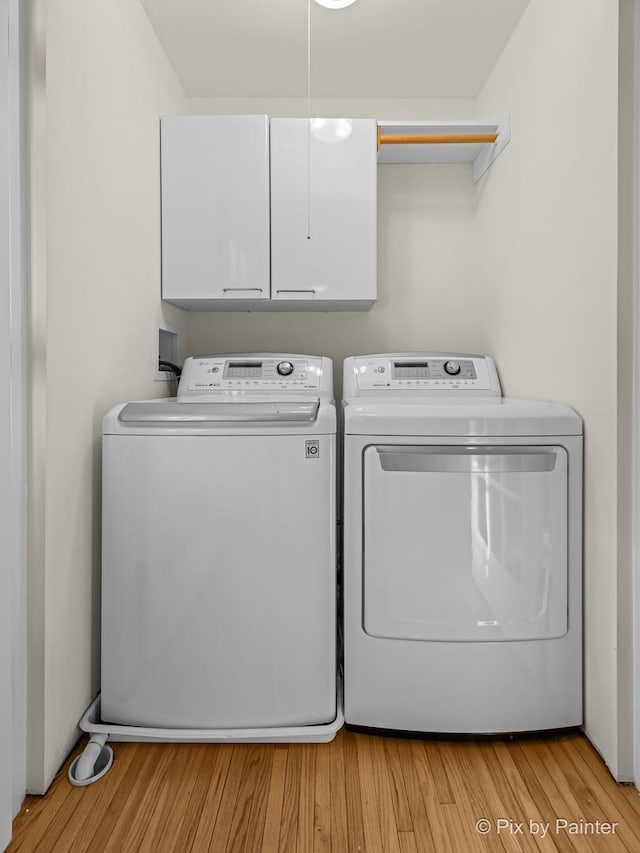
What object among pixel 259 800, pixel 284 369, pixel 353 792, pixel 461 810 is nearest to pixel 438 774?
pixel 461 810

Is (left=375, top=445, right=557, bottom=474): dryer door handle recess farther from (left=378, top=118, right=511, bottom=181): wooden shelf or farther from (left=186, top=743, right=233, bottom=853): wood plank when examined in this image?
(left=378, top=118, right=511, bottom=181): wooden shelf

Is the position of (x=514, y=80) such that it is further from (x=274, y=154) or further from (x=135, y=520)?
(x=135, y=520)

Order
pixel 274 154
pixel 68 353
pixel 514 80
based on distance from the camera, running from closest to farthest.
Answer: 1. pixel 68 353
2. pixel 514 80
3. pixel 274 154

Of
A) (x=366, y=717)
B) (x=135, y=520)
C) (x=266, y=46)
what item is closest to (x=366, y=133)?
(x=266, y=46)

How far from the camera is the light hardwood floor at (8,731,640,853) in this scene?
106 cm

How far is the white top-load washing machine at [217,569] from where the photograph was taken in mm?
1357

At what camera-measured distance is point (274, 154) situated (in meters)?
1.98

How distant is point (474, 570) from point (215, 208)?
5.14 ft

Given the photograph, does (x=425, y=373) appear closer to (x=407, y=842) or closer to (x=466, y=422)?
(x=466, y=422)

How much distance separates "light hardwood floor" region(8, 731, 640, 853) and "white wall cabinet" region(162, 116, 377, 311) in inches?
58.9

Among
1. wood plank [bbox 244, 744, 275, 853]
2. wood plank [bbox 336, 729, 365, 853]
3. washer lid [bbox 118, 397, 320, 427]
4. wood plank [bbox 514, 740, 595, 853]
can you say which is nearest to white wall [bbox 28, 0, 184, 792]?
washer lid [bbox 118, 397, 320, 427]

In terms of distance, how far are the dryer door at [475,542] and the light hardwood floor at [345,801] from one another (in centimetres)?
29

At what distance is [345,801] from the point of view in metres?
1.16

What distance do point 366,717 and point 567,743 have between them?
516 mm
